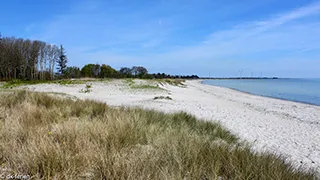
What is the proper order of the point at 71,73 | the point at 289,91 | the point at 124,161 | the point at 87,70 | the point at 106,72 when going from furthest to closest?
1. the point at 87,70
2. the point at 106,72
3. the point at 71,73
4. the point at 289,91
5. the point at 124,161

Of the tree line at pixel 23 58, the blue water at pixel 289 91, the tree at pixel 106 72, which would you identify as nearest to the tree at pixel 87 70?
the tree at pixel 106 72

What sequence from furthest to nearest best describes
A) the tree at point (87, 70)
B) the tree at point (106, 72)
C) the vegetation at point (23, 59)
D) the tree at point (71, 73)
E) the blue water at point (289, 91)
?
the tree at point (87, 70) < the tree at point (106, 72) < the tree at point (71, 73) < the vegetation at point (23, 59) < the blue water at point (289, 91)

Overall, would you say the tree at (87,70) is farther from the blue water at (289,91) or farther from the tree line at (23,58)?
the blue water at (289,91)

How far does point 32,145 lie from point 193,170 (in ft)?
6.87

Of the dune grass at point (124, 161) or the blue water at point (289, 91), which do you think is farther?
the blue water at point (289, 91)

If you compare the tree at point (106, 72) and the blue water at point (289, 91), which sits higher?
the tree at point (106, 72)

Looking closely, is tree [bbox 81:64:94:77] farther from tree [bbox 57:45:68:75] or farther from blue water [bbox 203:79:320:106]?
blue water [bbox 203:79:320:106]

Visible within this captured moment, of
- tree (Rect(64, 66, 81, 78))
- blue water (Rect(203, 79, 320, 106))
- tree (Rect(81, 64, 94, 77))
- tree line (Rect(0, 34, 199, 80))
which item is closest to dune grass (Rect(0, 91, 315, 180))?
blue water (Rect(203, 79, 320, 106))

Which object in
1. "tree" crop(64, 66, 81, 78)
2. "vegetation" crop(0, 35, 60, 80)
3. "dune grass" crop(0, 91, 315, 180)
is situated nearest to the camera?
"dune grass" crop(0, 91, 315, 180)

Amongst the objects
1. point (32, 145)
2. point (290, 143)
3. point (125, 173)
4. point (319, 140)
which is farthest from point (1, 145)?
point (319, 140)

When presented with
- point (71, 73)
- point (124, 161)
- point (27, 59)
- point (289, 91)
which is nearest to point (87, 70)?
point (71, 73)

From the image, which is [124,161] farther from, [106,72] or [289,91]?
[106,72]

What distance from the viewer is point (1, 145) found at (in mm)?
2689

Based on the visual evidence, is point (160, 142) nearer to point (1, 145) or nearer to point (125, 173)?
point (125, 173)
